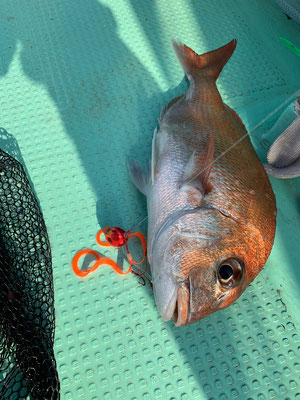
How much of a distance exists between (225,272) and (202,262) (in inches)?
5.0

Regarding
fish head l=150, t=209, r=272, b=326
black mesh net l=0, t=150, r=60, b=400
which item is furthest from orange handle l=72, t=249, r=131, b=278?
fish head l=150, t=209, r=272, b=326

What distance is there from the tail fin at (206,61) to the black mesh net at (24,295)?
4.96 ft

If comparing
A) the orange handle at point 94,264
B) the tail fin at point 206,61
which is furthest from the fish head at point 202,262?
A: the tail fin at point 206,61

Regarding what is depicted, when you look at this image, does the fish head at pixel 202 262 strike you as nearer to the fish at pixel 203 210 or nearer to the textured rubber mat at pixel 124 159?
the fish at pixel 203 210

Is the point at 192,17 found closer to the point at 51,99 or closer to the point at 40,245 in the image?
the point at 51,99

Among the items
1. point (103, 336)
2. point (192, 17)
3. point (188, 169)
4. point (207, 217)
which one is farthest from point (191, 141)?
point (192, 17)

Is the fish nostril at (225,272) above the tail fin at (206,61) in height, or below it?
below

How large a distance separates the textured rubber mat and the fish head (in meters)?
0.39

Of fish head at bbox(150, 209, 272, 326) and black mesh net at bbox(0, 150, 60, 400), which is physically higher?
fish head at bbox(150, 209, 272, 326)

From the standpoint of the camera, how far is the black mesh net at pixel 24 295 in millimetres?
1724

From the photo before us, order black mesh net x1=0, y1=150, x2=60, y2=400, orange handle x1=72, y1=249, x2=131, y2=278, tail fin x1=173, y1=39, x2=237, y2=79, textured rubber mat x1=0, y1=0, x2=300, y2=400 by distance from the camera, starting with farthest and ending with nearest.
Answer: tail fin x1=173, y1=39, x2=237, y2=79 < orange handle x1=72, y1=249, x2=131, y2=278 < textured rubber mat x1=0, y1=0, x2=300, y2=400 < black mesh net x1=0, y1=150, x2=60, y2=400

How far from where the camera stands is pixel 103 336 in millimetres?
2045

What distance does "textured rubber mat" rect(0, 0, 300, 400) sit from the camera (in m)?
2.02

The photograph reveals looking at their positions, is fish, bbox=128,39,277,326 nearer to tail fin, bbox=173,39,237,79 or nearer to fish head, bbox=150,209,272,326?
fish head, bbox=150,209,272,326
